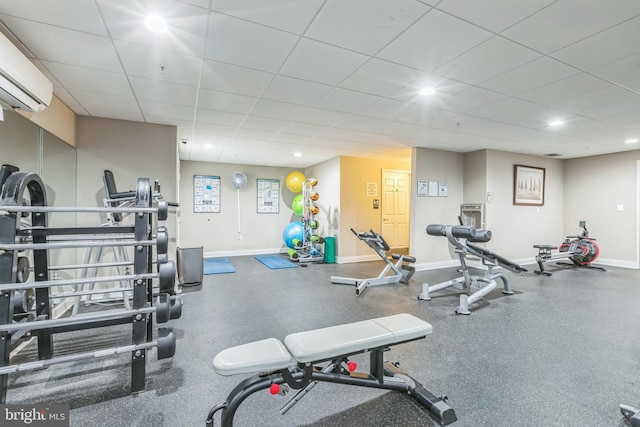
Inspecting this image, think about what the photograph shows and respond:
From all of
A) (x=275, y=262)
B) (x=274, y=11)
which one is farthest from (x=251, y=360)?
(x=275, y=262)

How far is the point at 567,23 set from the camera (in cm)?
193

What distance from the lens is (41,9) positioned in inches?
71.0

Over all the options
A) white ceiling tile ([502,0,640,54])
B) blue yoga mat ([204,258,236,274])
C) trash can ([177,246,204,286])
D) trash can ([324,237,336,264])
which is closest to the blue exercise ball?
trash can ([324,237,336,264])

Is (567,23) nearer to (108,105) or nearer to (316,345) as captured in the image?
(316,345)

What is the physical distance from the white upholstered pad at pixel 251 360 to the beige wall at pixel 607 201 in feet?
26.3

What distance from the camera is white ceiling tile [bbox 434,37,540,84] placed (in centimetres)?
222

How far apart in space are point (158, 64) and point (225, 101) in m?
0.92

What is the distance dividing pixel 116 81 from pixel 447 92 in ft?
11.0

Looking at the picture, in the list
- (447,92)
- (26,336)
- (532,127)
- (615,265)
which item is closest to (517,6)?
(447,92)

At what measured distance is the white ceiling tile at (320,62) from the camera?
228 centimetres

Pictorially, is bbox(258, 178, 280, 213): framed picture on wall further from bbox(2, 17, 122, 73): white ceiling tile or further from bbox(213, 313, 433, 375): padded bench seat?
bbox(213, 313, 433, 375): padded bench seat

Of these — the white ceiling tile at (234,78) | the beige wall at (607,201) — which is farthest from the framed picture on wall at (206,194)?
the beige wall at (607,201)

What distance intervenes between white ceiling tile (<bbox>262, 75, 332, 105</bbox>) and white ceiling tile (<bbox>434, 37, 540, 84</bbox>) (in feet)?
3.83

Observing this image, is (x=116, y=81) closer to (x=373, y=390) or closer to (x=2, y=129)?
(x=2, y=129)
